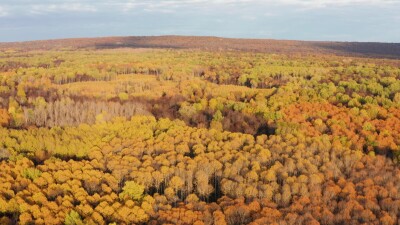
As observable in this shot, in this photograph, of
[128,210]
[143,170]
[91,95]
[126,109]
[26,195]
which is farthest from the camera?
[91,95]

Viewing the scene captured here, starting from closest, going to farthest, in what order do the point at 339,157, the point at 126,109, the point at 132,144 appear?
the point at 339,157 → the point at 132,144 → the point at 126,109

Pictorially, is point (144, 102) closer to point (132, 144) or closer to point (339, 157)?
point (132, 144)

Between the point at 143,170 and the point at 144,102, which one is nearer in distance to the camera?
the point at 143,170

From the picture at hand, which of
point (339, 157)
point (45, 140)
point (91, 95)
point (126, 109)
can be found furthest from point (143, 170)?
point (91, 95)

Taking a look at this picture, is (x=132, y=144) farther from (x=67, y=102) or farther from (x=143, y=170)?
(x=67, y=102)

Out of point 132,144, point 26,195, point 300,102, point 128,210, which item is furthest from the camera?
point 300,102

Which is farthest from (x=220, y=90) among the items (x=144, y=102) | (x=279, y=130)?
(x=279, y=130)
